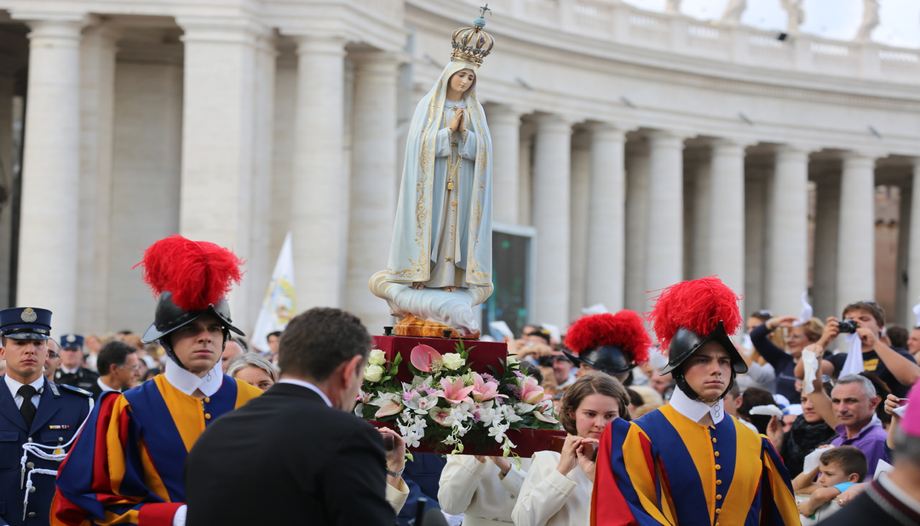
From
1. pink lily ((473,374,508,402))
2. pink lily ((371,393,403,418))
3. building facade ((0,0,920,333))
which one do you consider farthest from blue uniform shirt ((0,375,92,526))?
building facade ((0,0,920,333))

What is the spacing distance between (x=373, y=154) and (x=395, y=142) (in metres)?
1.17

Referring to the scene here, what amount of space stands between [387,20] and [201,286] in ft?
92.5

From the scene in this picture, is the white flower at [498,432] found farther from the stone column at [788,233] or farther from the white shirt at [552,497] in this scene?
the stone column at [788,233]

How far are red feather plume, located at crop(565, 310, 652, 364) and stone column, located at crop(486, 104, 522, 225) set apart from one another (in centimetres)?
3102

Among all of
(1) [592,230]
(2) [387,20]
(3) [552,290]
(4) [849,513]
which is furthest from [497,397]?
(1) [592,230]

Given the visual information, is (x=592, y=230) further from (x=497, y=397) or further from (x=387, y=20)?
(x=497, y=397)

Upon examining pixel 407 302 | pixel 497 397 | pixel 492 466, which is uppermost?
pixel 407 302

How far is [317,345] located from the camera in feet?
17.1

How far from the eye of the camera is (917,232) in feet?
180

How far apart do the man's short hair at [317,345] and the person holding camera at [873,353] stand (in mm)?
7365

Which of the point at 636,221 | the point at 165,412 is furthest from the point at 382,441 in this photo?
the point at 636,221

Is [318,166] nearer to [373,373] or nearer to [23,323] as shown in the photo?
[23,323]

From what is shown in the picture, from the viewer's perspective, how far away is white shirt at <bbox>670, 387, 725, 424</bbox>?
682 cm

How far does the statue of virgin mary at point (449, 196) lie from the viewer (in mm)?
9727
